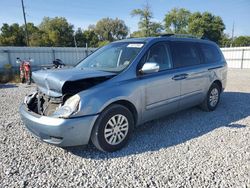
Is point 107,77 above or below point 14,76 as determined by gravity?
above

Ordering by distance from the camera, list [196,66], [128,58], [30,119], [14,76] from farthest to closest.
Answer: [14,76], [196,66], [128,58], [30,119]

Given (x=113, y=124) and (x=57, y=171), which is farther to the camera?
(x=113, y=124)

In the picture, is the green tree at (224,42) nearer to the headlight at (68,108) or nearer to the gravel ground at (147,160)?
the gravel ground at (147,160)

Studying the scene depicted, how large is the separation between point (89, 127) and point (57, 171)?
70 centimetres

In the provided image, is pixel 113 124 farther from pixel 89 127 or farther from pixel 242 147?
pixel 242 147

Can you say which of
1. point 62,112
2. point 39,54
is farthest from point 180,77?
point 39,54

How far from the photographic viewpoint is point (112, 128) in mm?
3389

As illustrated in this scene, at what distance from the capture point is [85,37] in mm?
52906

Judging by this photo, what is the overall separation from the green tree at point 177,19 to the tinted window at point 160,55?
5471cm

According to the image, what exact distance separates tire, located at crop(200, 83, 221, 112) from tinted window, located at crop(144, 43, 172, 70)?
5.60ft

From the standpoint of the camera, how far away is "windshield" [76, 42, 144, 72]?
12.5 ft

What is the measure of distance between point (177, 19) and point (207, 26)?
30.4 ft

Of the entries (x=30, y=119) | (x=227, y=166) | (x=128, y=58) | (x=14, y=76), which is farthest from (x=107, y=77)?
(x=14, y=76)

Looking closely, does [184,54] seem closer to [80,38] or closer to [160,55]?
[160,55]
